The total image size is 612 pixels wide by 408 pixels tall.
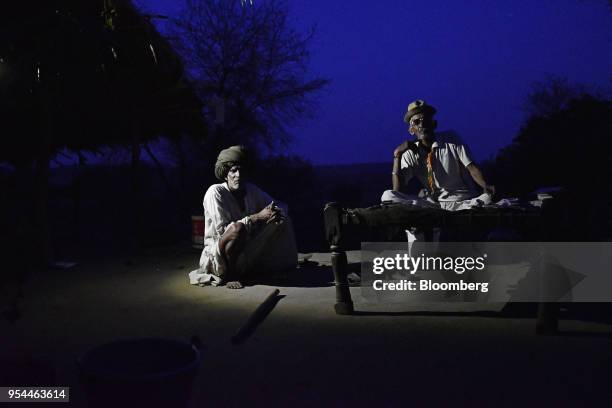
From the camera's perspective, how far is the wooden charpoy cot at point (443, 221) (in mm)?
4152

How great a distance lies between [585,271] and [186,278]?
424 centimetres

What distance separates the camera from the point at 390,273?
611cm

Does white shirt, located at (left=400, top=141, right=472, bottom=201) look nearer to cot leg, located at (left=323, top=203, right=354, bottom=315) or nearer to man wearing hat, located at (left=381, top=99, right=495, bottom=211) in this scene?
man wearing hat, located at (left=381, top=99, right=495, bottom=211)

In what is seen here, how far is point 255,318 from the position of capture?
14.5ft

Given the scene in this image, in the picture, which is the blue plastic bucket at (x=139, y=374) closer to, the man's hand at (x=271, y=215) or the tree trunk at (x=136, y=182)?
the man's hand at (x=271, y=215)

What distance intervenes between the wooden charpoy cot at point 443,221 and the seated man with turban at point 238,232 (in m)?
1.24

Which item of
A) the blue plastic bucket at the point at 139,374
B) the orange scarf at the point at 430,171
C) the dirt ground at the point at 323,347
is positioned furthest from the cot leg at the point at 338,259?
the blue plastic bucket at the point at 139,374

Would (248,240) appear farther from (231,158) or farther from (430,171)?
(430,171)

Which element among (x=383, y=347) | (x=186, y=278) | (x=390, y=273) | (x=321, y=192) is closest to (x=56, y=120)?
(x=186, y=278)

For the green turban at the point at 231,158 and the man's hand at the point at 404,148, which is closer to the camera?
the man's hand at the point at 404,148

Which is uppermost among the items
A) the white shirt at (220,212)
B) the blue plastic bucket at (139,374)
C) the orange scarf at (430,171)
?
the orange scarf at (430,171)

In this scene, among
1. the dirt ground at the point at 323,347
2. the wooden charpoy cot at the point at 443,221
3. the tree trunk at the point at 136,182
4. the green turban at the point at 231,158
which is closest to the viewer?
the dirt ground at the point at 323,347

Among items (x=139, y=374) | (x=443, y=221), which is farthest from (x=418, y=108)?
(x=139, y=374)

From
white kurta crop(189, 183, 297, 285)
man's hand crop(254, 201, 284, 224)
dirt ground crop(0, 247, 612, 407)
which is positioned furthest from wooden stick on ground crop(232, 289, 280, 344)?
white kurta crop(189, 183, 297, 285)
